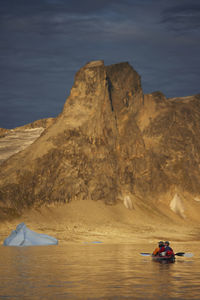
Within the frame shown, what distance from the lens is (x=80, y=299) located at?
16.9 m

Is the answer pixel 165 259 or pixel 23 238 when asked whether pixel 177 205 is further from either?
pixel 165 259

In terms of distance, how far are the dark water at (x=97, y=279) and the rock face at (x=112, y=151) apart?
149ft

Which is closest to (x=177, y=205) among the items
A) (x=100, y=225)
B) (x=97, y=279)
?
(x=100, y=225)

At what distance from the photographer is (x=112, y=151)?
9044 centimetres

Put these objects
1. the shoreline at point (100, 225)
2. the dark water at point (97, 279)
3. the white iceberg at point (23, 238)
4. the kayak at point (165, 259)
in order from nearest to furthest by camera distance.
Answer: the dark water at point (97, 279), the kayak at point (165, 259), the white iceberg at point (23, 238), the shoreline at point (100, 225)

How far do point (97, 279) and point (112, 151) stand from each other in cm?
6812

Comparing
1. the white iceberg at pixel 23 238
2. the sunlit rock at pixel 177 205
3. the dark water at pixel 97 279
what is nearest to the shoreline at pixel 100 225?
the sunlit rock at pixel 177 205

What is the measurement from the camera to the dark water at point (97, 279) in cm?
1795

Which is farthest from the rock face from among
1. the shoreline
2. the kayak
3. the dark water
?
the dark water

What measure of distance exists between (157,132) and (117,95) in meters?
10.9

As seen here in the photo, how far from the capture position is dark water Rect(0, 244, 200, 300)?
18.0 m

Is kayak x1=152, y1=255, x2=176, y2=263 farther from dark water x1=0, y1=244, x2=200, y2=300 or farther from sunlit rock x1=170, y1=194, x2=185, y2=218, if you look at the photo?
sunlit rock x1=170, y1=194, x2=185, y2=218

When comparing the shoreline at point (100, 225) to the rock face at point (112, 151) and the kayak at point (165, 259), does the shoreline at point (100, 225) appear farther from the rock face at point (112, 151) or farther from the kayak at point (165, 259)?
the kayak at point (165, 259)

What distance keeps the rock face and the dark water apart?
149ft
